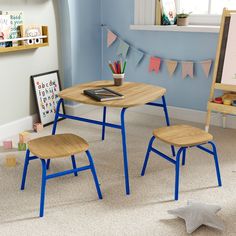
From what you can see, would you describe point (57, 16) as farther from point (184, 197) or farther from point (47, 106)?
point (184, 197)

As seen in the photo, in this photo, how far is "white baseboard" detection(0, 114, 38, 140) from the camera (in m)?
3.35

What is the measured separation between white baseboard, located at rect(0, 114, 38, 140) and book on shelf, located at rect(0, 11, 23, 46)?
69cm

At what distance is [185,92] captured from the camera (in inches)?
151

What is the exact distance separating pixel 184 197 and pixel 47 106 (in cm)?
179

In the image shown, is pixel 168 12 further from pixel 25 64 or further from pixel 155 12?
pixel 25 64

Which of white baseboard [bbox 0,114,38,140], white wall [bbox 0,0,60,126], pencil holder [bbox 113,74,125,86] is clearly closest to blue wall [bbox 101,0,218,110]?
white wall [bbox 0,0,60,126]

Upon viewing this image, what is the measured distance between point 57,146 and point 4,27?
1.32m

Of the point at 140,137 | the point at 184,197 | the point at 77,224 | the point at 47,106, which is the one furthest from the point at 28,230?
the point at 47,106

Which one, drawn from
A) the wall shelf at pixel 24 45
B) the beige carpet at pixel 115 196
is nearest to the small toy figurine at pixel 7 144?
the beige carpet at pixel 115 196

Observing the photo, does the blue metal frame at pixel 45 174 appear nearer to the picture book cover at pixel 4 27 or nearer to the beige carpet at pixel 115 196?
the beige carpet at pixel 115 196

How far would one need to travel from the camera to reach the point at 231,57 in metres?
3.03

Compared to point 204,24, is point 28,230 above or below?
below

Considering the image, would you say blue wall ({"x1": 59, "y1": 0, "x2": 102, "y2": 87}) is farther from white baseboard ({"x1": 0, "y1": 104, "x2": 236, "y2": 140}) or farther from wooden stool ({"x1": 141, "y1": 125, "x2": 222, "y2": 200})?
wooden stool ({"x1": 141, "y1": 125, "x2": 222, "y2": 200})

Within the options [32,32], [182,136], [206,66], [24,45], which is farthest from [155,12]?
[182,136]
